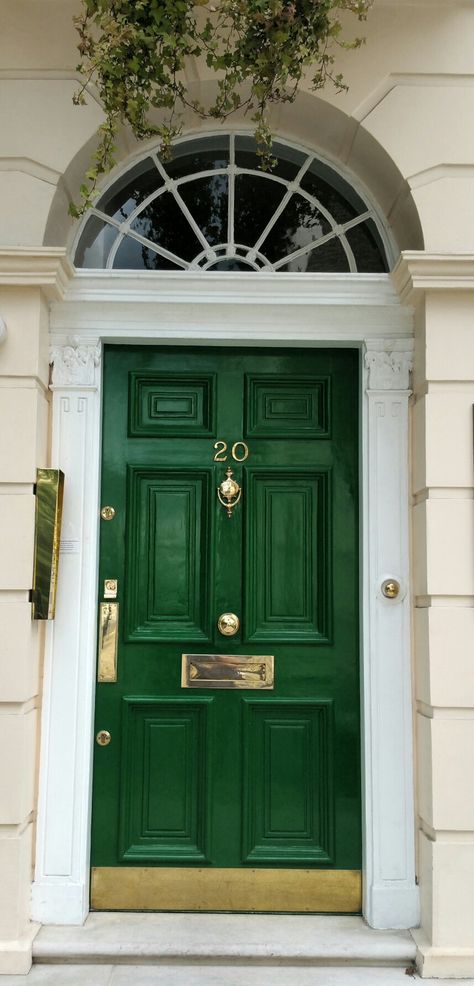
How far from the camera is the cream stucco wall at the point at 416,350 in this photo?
3.30 m

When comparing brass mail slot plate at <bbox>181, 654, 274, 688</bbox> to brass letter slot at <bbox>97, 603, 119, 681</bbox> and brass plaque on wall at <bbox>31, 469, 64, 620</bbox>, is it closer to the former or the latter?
brass letter slot at <bbox>97, 603, 119, 681</bbox>

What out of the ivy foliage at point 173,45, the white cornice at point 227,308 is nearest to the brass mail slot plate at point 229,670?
the white cornice at point 227,308

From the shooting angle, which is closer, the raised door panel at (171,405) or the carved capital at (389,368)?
the carved capital at (389,368)

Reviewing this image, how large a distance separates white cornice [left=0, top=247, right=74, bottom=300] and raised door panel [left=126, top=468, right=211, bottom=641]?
0.90m

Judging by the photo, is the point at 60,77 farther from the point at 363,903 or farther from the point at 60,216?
the point at 363,903

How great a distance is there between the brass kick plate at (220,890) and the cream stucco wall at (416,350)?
34 centimetres

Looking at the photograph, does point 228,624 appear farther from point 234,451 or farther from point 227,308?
point 227,308

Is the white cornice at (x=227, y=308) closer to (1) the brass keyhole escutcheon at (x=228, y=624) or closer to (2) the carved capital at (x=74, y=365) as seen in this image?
(2) the carved capital at (x=74, y=365)

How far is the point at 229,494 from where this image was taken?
12.3 ft

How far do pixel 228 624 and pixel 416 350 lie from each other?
4.76ft

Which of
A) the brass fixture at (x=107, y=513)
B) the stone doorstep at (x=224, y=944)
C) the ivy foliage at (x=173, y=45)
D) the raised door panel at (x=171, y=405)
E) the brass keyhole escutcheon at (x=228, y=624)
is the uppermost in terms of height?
the ivy foliage at (x=173, y=45)

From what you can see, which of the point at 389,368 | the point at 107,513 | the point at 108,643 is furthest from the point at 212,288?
the point at 108,643

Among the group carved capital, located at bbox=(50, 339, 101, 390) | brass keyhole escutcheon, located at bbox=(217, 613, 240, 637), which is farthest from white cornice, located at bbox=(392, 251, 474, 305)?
brass keyhole escutcheon, located at bbox=(217, 613, 240, 637)

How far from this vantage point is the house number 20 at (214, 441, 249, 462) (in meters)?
3.77
